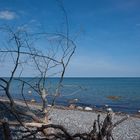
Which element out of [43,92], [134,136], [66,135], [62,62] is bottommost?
[134,136]

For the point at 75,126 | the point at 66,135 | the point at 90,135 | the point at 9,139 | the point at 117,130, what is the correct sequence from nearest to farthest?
the point at 9,139, the point at 90,135, the point at 66,135, the point at 117,130, the point at 75,126

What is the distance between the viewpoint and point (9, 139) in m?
6.98

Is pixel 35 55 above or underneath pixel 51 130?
above

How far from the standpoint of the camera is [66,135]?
809cm

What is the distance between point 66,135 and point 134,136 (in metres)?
7.83

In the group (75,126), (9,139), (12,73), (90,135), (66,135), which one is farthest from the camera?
(75,126)

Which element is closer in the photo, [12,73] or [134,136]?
[12,73]

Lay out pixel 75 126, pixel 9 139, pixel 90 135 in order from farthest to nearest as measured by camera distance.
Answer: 1. pixel 75 126
2. pixel 90 135
3. pixel 9 139

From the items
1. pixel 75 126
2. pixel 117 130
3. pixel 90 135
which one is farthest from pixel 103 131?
pixel 75 126

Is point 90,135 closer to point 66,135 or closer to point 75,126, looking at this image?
point 66,135

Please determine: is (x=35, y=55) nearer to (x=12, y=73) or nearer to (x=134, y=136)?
(x=12, y=73)

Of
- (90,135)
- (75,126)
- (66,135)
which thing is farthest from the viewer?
(75,126)

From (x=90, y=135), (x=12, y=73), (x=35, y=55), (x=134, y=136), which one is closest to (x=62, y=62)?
(x=35, y=55)

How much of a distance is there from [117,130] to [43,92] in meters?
4.89
